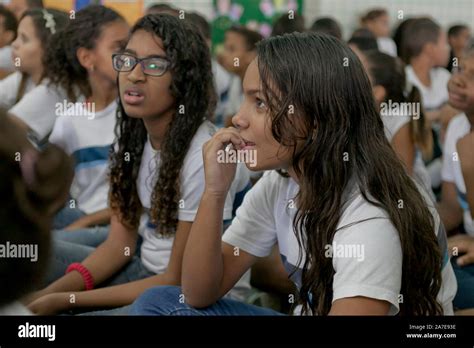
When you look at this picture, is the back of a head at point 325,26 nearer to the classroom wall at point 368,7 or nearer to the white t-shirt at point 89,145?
the classroom wall at point 368,7

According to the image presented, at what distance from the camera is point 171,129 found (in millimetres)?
1825

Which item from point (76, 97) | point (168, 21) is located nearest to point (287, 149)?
point (168, 21)

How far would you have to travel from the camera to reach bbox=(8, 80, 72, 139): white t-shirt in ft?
7.89

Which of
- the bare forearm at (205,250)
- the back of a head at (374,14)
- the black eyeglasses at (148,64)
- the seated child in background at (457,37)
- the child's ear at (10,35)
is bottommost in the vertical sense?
the bare forearm at (205,250)

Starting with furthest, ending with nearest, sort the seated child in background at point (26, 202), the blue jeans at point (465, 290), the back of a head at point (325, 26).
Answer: the back of a head at point (325, 26) < the blue jeans at point (465, 290) < the seated child in background at point (26, 202)

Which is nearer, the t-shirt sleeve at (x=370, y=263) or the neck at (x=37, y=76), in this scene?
the t-shirt sleeve at (x=370, y=263)

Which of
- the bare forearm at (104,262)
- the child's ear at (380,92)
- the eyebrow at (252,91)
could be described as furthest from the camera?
the child's ear at (380,92)

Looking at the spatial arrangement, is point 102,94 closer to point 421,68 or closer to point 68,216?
point 68,216

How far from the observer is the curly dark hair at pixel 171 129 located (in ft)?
5.88

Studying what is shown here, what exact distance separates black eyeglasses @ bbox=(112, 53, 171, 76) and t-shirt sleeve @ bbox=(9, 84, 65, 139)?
0.64 meters

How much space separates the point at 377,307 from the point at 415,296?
155mm

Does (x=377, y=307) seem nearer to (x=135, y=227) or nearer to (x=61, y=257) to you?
(x=135, y=227)

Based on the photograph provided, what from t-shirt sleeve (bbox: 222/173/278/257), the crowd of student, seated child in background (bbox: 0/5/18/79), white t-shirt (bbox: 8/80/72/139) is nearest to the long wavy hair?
the crowd of student

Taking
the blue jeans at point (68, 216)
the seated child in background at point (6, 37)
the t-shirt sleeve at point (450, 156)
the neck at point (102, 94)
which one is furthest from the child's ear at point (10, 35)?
the t-shirt sleeve at point (450, 156)
